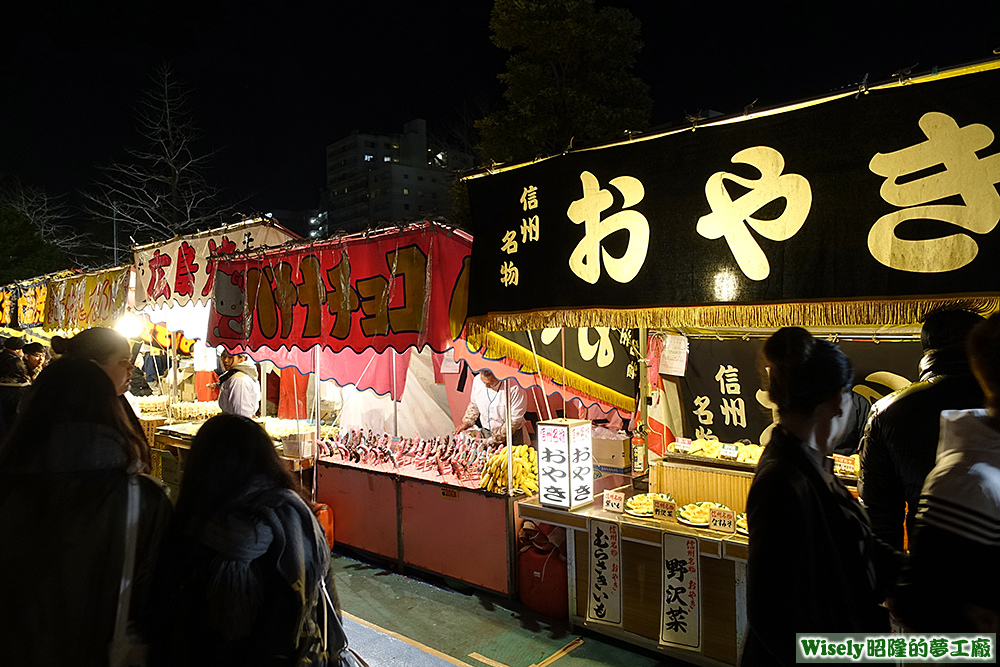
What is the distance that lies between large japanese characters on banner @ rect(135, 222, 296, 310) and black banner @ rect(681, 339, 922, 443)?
5.47 m

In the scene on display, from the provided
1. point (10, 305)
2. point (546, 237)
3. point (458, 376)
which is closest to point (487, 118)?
point (458, 376)

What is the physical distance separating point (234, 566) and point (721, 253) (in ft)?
10.9

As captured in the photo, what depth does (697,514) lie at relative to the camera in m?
4.96

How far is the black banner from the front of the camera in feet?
18.4

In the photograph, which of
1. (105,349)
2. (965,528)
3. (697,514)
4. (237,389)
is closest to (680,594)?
(697,514)

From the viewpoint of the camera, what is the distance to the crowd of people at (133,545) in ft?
7.66

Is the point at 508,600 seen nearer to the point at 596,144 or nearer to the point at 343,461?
the point at 343,461

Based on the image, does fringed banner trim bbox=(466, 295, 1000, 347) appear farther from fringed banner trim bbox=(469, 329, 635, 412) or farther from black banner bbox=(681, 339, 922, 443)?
black banner bbox=(681, 339, 922, 443)

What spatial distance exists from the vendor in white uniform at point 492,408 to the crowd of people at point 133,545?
519 centimetres

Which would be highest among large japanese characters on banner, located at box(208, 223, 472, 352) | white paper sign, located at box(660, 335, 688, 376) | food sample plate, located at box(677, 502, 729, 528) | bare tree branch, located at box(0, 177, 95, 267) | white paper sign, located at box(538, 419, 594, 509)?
bare tree branch, located at box(0, 177, 95, 267)

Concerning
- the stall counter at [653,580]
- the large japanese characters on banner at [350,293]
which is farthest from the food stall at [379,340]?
the stall counter at [653,580]

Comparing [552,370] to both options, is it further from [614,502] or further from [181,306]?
[181,306]

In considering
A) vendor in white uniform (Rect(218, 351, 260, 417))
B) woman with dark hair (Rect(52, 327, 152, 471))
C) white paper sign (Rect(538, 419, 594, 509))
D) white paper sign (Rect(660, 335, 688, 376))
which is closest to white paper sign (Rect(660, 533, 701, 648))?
white paper sign (Rect(538, 419, 594, 509))

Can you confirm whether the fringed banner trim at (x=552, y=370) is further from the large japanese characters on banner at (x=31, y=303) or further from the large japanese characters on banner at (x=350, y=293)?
the large japanese characters on banner at (x=31, y=303)
